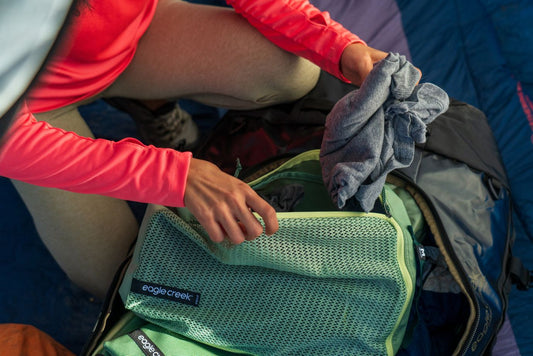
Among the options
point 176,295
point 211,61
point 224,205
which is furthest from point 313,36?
point 176,295

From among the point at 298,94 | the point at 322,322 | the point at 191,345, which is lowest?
the point at 191,345

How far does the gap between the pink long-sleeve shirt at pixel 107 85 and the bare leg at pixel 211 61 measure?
0.07 ft

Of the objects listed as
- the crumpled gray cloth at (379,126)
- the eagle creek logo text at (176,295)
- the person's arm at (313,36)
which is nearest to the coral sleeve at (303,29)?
the person's arm at (313,36)

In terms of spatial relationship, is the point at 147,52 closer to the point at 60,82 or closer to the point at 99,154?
the point at 60,82

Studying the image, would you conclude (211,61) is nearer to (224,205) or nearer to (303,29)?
(303,29)

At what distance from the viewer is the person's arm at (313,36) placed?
2.28 feet

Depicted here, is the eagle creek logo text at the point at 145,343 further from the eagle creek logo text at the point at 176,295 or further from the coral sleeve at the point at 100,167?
the coral sleeve at the point at 100,167

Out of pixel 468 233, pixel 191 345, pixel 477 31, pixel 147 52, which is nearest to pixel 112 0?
pixel 147 52

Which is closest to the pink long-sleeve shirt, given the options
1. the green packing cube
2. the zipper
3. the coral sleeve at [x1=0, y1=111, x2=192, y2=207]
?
the coral sleeve at [x1=0, y1=111, x2=192, y2=207]

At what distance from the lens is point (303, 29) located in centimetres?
73

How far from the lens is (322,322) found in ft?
2.23

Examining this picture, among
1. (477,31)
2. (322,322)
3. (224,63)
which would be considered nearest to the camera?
(322,322)

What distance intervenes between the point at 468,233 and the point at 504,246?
9cm

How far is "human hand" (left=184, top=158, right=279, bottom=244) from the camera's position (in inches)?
22.7
